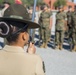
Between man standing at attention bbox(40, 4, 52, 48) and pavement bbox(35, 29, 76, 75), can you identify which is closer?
pavement bbox(35, 29, 76, 75)

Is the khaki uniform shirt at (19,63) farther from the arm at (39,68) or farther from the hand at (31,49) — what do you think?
the hand at (31,49)

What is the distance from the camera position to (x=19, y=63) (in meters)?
1.80

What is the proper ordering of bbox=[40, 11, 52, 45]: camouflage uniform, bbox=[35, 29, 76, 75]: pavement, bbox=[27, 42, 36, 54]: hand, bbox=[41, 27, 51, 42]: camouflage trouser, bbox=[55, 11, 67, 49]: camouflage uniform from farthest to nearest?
bbox=[41, 27, 51, 42]: camouflage trouser < bbox=[40, 11, 52, 45]: camouflage uniform < bbox=[55, 11, 67, 49]: camouflage uniform < bbox=[35, 29, 76, 75]: pavement < bbox=[27, 42, 36, 54]: hand

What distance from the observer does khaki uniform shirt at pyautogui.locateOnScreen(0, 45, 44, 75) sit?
179cm

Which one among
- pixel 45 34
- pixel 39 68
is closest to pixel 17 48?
pixel 39 68

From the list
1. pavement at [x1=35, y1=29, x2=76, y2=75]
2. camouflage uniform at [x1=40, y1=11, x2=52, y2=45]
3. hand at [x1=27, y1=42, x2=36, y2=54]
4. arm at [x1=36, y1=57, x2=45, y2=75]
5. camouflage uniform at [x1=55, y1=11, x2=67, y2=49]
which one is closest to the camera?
arm at [x1=36, y1=57, x2=45, y2=75]

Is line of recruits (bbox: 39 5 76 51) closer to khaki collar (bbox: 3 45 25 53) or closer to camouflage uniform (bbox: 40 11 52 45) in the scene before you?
camouflage uniform (bbox: 40 11 52 45)

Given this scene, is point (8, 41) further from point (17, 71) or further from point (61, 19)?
point (61, 19)

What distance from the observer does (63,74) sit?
6891mm

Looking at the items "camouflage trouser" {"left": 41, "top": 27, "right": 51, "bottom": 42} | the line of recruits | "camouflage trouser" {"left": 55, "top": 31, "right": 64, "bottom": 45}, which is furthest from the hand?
"camouflage trouser" {"left": 41, "top": 27, "right": 51, "bottom": 42}

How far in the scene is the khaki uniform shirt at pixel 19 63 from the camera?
1786 millimetres

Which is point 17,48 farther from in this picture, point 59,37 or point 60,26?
Result: point 59,37

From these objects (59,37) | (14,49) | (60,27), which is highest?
(14,49)

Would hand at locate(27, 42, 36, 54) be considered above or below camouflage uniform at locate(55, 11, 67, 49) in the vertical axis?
above
